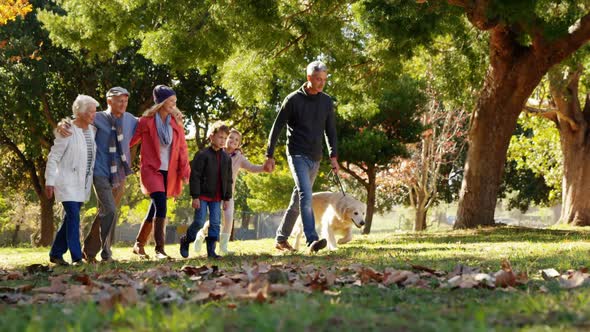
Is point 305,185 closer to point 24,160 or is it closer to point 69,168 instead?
point 69,168

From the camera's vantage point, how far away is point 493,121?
15461 mm

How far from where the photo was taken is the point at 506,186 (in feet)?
140

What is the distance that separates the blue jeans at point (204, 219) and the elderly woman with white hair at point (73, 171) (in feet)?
4.36

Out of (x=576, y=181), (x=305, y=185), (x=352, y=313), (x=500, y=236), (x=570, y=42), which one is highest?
(x=570, y=42)

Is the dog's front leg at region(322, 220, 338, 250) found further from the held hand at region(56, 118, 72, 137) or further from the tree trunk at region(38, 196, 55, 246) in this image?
the tree trunk at region(38, 196, 55, 246)

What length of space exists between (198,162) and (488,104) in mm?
7943

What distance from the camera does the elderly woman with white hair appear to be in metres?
8.35

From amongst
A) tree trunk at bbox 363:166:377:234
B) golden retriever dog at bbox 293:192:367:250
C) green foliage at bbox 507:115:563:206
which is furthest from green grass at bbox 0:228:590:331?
green foliage at bbox 507:115:563:206

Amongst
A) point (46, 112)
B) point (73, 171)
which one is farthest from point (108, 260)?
point (46, 112)

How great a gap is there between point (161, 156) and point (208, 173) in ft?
1.86

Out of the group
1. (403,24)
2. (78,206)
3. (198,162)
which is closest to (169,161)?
(198,162)

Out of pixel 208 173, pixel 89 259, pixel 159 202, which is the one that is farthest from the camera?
pixel 208 173

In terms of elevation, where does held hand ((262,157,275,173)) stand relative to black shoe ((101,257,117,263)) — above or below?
above

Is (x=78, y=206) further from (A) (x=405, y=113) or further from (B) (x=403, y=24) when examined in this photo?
(A) (x=405, y=113)
